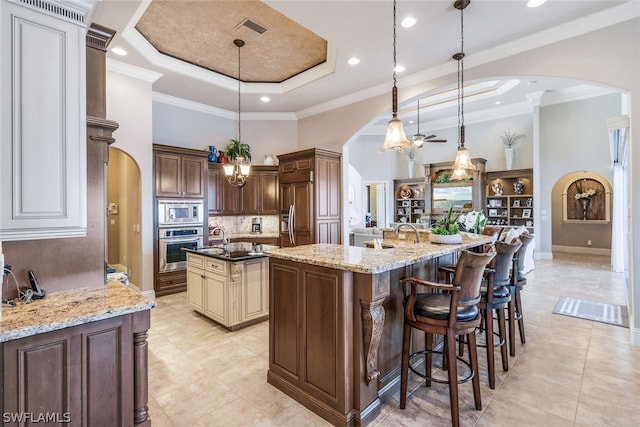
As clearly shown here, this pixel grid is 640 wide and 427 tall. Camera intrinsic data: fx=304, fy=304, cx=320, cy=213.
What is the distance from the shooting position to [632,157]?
3230 mm

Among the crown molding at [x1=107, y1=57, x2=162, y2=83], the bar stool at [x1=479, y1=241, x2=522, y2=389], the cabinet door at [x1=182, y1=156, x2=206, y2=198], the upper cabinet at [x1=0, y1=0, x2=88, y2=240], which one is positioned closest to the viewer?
the upper cabinet at [x1=0, y1=0, x2=88, y2=240]

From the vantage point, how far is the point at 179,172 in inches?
212

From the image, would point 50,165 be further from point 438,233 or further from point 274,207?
point 274,207

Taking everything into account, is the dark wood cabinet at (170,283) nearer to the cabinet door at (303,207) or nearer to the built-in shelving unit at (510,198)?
the cabinet door at (303,207)

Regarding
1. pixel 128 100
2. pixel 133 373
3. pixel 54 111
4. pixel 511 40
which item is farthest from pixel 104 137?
pixel 511 40

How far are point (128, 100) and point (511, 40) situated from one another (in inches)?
219

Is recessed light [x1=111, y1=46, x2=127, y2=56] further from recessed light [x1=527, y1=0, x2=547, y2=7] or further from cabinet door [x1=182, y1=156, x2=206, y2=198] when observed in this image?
recessed light [x1=527, y1=0, x2=547, y2=7]

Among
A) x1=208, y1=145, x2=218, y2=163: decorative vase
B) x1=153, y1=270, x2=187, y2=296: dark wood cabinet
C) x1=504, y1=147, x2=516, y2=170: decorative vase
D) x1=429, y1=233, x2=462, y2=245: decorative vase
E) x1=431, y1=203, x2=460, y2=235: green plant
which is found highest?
x1=504, y1=147, x2=516, y2=170: decorative vase

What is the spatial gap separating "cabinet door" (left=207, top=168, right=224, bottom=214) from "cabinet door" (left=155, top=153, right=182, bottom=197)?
35.9 inches

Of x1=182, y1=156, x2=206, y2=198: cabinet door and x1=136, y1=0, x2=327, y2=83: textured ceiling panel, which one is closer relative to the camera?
x1=136, y1=0, x2=327, y2=83: textured ceiling panel

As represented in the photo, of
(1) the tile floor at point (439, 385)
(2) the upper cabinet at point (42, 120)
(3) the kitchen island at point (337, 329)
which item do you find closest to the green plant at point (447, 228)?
(3) the kitchen island at point (337, 329)

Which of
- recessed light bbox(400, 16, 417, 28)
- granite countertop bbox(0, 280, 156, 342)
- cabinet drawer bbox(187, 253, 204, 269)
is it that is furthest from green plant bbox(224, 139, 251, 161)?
granite countertop bbox(0, 280, 156, 342)

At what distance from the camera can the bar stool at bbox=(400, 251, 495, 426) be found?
1.93m

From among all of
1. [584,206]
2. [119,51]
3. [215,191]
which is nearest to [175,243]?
[215,191]
